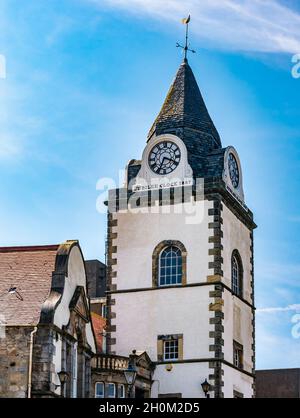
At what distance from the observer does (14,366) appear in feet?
117

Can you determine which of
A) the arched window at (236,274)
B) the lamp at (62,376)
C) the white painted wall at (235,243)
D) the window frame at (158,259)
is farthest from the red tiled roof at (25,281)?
the arched window at (236,274)

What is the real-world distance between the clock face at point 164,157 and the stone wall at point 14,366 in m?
14.5

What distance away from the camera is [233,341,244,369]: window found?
1857 inches

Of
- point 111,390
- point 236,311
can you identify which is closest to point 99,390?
point 111,390

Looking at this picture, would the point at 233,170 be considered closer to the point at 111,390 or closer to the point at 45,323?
the point at 111,390

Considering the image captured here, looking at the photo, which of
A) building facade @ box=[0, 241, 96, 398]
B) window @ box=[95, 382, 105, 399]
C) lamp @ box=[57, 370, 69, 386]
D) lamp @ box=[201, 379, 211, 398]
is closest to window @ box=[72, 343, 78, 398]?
building facade @ box=[0, 241, 96, 398]

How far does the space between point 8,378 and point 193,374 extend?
1120cm

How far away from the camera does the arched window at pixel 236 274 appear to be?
48188 mm

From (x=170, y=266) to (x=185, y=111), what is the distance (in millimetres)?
8089

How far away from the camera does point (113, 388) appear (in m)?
41.2

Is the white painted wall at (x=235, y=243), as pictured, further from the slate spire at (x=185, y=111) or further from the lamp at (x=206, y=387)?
the lamp at (x=206, y=387)

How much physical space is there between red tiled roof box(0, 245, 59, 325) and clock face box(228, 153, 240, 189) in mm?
11328

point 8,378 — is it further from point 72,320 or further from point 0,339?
point 72,320

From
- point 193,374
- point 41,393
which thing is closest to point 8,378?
point 41,393
